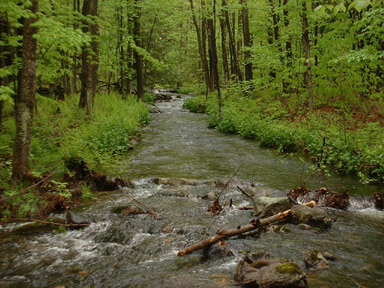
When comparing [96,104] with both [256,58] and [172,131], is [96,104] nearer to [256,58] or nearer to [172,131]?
[172,131]

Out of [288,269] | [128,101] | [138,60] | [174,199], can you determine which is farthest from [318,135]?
[138,60]

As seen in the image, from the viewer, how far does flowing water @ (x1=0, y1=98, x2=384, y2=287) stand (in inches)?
163

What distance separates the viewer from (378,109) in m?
13.9

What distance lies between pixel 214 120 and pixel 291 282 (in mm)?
15081

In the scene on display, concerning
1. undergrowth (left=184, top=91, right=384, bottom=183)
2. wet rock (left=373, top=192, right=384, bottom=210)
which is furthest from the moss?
undergrowth (left=184, top=91, right=384, bottom=183)

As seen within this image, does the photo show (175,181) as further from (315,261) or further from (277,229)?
(315,261)

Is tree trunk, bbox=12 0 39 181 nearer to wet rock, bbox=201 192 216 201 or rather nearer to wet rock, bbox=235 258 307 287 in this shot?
wet rock, bbox=201 192 216 201

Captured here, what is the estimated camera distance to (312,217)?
5.79m

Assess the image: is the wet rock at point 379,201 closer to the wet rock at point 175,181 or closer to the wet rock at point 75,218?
the wet rock at point 175,181

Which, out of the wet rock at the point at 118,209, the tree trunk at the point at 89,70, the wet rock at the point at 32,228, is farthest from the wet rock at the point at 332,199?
the tree trunk at the point at 89,70

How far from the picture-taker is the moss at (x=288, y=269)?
147 inches

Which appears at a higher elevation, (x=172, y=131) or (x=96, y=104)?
(x=96, y=104)

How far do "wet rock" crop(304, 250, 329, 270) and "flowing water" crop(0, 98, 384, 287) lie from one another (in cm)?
11

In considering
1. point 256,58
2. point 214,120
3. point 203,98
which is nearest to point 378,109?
point 256,58
